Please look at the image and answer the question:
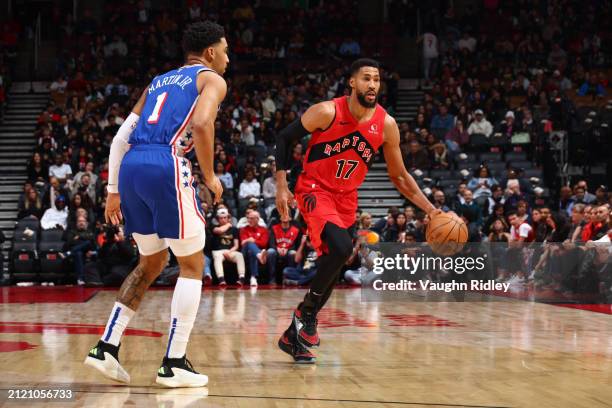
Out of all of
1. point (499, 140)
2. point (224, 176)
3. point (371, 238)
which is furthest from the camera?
point (499, 140)

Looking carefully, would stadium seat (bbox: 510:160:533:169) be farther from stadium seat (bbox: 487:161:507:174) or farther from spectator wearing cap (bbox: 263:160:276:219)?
spectator wearing cap (bbox: 263:160:276:219)

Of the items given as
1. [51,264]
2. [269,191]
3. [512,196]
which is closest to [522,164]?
[512,196]

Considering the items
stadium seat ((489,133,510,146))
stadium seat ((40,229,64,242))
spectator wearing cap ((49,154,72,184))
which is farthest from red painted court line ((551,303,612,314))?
spectator wearing cap ((49,154,72,184))

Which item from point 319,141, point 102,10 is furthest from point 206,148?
point 102,10

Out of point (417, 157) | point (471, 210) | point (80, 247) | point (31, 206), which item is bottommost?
point (80, 247)

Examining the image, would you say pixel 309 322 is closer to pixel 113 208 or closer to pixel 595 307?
pixel 113 208

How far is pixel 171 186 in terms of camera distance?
471cm

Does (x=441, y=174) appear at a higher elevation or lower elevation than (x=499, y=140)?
lower

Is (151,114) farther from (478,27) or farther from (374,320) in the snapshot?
(478,27)

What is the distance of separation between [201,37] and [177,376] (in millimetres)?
1874

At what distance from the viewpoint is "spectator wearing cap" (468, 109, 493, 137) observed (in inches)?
732

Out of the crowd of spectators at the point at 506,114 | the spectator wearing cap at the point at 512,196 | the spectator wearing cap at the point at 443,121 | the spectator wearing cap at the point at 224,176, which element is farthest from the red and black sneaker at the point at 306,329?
the spectator wearing cap at the point at 443,121

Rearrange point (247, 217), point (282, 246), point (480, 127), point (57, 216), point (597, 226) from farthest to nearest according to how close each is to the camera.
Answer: point (480, 127)
point (57, 216)
point (247, 217)
point (282, 246)
point (597, 226)

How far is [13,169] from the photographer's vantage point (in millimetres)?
19062
